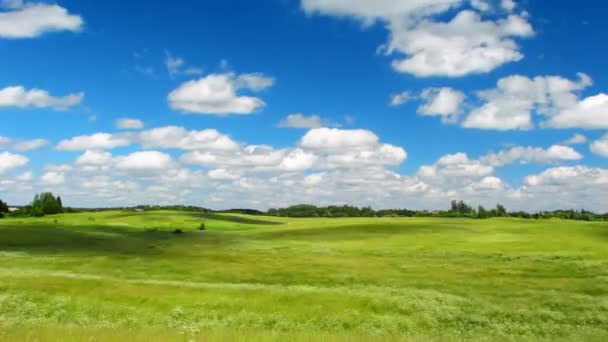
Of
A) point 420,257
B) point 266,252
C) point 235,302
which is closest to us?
point 235,302

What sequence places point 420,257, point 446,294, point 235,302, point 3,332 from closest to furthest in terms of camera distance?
1. point 3,332
2. point 235,302
3. point 446,294
4. point 420,257

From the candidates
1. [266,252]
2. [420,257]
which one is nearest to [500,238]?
[420,257]

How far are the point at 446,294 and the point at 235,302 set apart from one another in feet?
48.1

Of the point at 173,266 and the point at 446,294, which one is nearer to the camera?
the point at 446,294

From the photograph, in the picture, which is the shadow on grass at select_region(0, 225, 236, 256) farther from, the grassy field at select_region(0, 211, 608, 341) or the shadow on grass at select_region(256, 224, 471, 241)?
the shadow on grass at select_region(256, 224, 471, 241)

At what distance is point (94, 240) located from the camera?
90.6 m

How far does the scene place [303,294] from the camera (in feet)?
132

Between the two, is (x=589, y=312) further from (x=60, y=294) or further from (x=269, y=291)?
(x=60, y=294)

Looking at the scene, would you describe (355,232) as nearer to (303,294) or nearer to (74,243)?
(74,243)

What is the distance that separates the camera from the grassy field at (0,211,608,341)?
27.3 meters

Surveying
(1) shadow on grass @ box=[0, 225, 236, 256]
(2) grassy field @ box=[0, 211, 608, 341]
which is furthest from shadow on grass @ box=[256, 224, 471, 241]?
(2) grassy field @ box=[0, 211, 608, 341]

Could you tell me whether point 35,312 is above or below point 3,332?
below

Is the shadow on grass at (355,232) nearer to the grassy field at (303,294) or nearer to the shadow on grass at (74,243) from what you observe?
the shadow on grass at (74,243)

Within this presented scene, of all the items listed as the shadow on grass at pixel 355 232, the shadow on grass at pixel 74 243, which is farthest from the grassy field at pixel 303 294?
the shadow on grass at pixel 355 232
